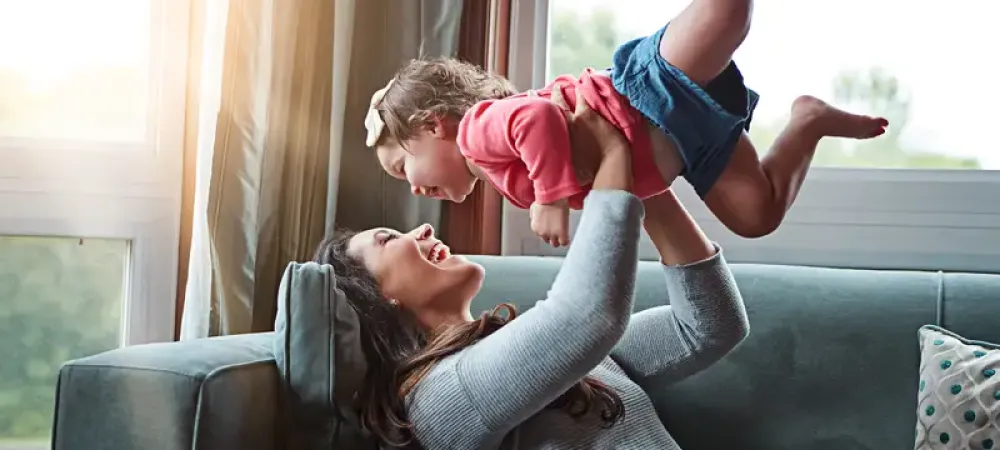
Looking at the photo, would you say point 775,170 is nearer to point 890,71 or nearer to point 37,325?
point 890,71

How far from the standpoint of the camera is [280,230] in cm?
215

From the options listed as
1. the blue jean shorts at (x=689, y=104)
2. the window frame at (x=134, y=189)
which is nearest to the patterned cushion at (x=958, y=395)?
the blue jean shorts at (x=689, y=104)

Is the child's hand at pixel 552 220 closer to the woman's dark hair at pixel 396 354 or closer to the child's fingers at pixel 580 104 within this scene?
the child's fingers at pixel 580 104

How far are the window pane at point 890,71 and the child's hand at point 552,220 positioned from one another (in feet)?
4.50

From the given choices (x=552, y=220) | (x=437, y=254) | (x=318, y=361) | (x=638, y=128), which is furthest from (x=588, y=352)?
(x=437, y=254)

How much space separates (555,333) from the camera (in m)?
1.29

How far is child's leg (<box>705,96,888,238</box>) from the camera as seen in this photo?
1.35 metres

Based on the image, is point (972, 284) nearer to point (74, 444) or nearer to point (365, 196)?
point (365, 196)

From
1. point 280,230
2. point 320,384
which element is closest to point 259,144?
point 280,230

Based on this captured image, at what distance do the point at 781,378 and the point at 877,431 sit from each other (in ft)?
0.62

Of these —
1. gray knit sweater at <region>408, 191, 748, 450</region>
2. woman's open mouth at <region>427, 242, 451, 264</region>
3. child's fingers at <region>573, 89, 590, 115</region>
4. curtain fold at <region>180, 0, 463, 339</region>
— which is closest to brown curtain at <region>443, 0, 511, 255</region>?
curtain fold at <region>180, 0, 463, 339</region>

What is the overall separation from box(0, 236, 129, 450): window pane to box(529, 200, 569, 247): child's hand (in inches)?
60.8

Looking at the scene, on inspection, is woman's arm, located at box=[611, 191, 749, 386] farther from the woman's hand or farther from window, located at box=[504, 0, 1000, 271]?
window, located at box=[504, 0, 1000, 271]

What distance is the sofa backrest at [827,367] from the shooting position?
5.92 ft
